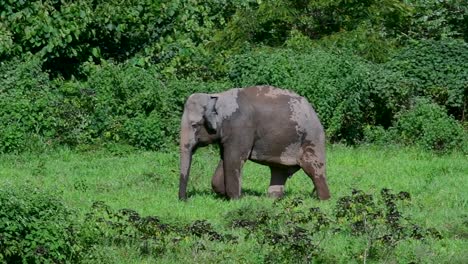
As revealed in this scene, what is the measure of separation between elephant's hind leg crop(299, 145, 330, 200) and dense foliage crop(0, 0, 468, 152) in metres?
4.26

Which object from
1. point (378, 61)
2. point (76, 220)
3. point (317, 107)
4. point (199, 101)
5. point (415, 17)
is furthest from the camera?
point (415, 17)

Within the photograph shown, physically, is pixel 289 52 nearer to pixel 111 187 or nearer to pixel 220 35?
pixel 220 35

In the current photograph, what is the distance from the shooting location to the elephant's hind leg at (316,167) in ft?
47.5

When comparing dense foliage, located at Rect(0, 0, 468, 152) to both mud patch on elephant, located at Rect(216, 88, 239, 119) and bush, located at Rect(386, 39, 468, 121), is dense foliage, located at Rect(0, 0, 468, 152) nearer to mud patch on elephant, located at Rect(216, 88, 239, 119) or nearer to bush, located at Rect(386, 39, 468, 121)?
bush, located at Rect(386, 39, 468, 121)

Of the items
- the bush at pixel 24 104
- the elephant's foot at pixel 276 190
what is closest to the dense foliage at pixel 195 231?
the elephant's foot at pixel 276 190

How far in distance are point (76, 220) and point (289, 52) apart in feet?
29.3

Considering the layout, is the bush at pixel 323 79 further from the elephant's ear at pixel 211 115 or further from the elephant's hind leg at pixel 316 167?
the elephant's ear at pixel 211 115

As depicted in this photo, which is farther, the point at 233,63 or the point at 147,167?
the point at 233,63

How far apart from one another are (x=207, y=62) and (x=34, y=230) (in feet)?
35.0

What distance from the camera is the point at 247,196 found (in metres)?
14.7

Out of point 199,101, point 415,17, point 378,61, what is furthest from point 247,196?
point 415,17

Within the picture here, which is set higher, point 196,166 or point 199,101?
point 199,101

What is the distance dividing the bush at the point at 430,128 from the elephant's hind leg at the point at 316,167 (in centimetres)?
427

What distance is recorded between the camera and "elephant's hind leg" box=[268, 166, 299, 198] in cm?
1470
